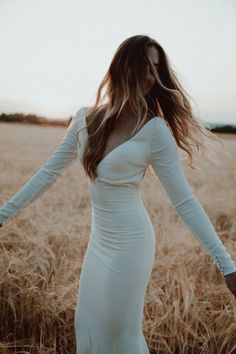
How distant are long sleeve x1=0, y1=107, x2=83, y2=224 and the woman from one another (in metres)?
0.06

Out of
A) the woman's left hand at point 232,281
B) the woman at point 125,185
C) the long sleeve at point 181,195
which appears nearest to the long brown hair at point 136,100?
the woman at point 125,185

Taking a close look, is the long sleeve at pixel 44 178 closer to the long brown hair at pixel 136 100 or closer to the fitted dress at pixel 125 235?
the fitted dress at pixel 125 235

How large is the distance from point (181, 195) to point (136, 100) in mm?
455

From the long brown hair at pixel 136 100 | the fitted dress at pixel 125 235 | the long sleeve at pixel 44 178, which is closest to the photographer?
the fitted dress at pixel 125 235

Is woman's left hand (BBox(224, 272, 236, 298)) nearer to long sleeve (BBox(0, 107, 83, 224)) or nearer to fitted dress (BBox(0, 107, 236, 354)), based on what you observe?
fitted dress (BBox(0, 107, 236, 354))

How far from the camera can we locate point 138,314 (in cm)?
186

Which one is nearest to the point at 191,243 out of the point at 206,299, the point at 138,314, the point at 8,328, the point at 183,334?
the point at 206,299

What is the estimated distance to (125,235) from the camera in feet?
5.83

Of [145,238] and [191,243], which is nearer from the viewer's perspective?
[145,238]

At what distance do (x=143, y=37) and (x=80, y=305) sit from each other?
1.23 meters

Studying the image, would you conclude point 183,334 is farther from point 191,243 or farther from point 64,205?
point 64,205

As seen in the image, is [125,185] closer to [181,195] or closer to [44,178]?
[181,195]

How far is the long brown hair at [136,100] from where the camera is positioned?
1.77 meters

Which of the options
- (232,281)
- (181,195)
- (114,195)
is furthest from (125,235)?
(232,281)
